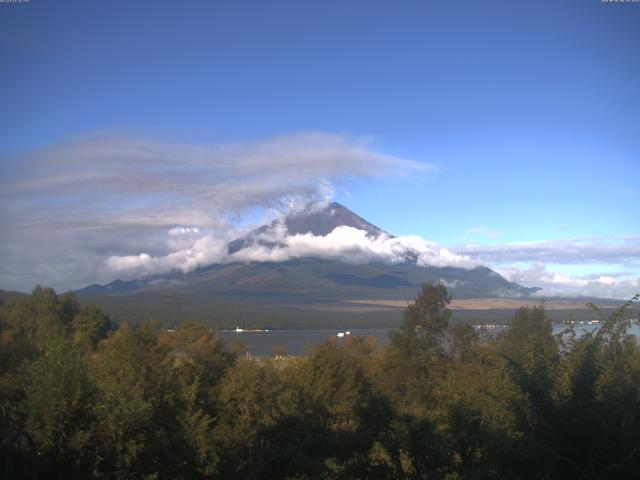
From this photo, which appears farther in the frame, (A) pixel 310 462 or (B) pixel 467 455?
(A) pixel 310 462

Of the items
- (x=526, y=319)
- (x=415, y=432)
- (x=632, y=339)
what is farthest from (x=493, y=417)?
(x=526, y=319)

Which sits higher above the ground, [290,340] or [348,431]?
[348,431]

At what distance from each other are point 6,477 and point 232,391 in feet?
46.9

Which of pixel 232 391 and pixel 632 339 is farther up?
pixel 632 339

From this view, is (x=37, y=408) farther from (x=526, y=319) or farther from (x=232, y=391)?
(x=526, y=319)

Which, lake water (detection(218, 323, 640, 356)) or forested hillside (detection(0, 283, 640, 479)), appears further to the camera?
lake water (detection(218, 323, 640, 356))

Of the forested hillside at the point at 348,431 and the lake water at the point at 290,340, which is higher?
the forested hillside at the point at 348,431

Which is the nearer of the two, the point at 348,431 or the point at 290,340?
the point at 348,431

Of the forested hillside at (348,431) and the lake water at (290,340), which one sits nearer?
the forested hillside at (348,431)

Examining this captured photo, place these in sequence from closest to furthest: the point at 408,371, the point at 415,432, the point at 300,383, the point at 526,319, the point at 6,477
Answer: the point at 6,477 → the point at 415,432 → the point at 300,383 → the point at 408,371 → the point at 526,319

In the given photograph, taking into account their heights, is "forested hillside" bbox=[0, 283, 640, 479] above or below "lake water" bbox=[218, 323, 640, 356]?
above

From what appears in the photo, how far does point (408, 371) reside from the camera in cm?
3800

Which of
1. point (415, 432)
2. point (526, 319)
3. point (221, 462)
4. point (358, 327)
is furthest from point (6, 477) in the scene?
point (358, 327)

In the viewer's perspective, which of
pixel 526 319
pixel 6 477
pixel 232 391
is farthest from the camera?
pixel 526 319
